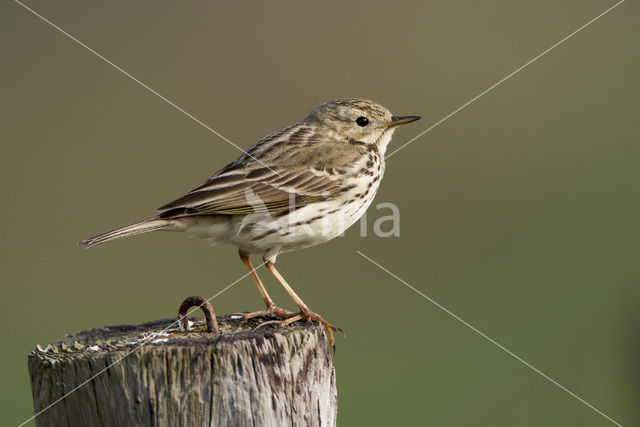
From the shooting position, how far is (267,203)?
6.23 m

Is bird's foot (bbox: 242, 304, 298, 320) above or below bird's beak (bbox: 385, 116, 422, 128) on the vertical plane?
below

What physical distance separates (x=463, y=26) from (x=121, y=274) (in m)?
9.79

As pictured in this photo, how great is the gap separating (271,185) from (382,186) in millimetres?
6854

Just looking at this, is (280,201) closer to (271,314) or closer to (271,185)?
(271,185)

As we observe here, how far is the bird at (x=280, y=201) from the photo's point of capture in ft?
19.8

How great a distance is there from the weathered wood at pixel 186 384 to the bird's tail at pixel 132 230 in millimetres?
1353

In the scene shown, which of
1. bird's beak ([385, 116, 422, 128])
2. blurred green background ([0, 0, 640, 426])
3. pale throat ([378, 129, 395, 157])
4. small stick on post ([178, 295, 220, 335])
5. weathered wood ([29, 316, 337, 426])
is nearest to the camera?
weathered wood ([29, 316, 337, 426])

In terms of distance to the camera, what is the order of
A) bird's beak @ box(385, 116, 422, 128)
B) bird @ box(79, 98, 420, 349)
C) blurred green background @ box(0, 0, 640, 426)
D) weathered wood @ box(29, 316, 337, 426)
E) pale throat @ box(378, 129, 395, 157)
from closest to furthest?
weathered wood @ box(29, 316, 337, 426)
bird @ box(79, 98, 420, 349)
bird's beak @ box(385, 116, 422, 128)
pale throat @ box(378, 129, 395, 157)
blurred green background @ box(0, 0, 640, 426)

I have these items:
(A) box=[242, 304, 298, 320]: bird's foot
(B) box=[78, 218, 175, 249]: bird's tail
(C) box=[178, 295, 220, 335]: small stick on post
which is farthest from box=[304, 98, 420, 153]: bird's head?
(C) box=[178, 295, 220, 335]: small stick on post

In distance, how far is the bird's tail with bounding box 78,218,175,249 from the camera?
543 cm

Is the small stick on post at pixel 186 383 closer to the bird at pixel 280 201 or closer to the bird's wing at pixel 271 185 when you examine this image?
the bird at pixel 280 201

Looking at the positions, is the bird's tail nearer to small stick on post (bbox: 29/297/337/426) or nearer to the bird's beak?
small stick on post (bbox: 29/297/337/426)

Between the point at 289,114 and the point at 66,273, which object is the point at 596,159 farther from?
the point at 66,273

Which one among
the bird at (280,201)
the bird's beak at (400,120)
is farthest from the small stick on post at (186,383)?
the bird's beak at (400,120)
